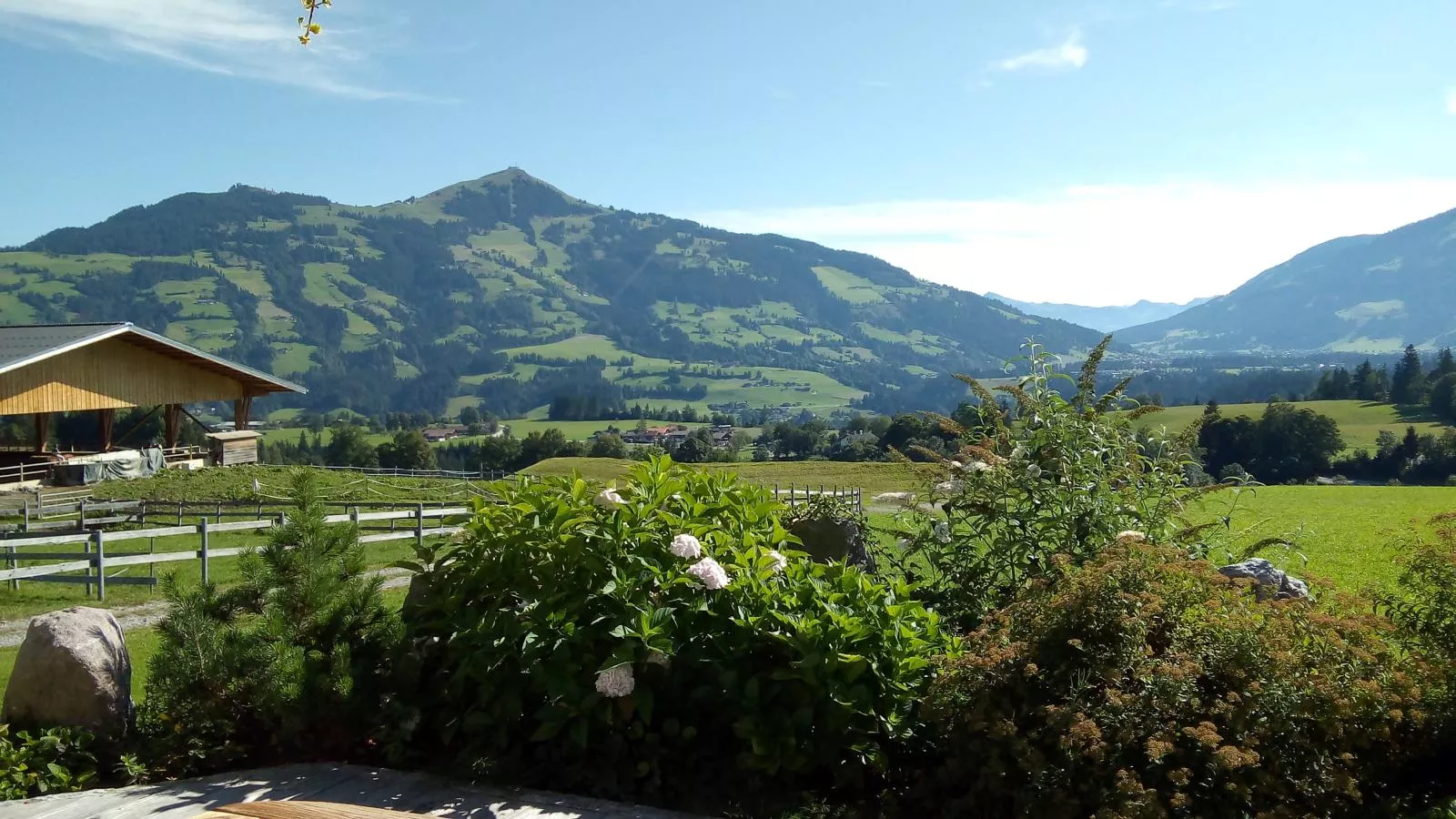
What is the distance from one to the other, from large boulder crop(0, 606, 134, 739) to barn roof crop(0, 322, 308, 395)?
972 inches

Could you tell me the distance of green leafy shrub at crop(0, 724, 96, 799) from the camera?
491 cm

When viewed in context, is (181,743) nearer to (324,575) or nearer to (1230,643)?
(324,575)

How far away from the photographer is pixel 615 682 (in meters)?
4.45

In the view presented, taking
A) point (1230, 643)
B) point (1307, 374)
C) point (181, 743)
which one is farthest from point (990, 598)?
point (1307, 374)

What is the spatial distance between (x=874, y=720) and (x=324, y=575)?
10.4ft

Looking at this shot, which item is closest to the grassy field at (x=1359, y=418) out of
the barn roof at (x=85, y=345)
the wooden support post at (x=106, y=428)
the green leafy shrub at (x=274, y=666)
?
the barn roof at (x=85, y=345)

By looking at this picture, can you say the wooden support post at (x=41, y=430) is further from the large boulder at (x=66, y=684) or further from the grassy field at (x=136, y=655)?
the large boulder at (x=66, y=684)

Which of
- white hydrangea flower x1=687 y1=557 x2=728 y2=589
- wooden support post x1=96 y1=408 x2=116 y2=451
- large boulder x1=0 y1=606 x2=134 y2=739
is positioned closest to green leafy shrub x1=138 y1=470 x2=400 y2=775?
large boulder x1=0 y1=606 x2=134 y2=739

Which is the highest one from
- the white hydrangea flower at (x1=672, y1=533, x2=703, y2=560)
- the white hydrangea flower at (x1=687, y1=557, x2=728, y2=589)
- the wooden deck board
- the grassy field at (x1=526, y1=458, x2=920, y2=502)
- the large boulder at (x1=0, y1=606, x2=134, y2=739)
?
the white hydrangea flower at (x1=672, y1=533, x2=703, y2=560)

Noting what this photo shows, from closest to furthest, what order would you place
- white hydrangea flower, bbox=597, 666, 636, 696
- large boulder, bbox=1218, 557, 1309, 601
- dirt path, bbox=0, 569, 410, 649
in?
white hydrangea flower, bbox=597, 666, 636, 696 → large boulder, bbox=1218, 557, 1309, 601 → dirt path, bbox=0, 569, 410, 649

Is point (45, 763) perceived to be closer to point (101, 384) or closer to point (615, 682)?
point (615, 682)

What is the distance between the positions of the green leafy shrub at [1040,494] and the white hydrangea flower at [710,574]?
5.32 ft

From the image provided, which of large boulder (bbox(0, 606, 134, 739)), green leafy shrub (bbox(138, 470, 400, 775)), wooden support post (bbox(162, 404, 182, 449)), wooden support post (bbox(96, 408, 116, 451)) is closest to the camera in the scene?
green leafy shrub (bbox(138, 470, 400, 775))

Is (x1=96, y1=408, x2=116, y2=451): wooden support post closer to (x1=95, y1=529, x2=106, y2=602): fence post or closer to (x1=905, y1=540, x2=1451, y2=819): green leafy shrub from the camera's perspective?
(x1=95, y1=529, x2=106, y2=602): fence post
